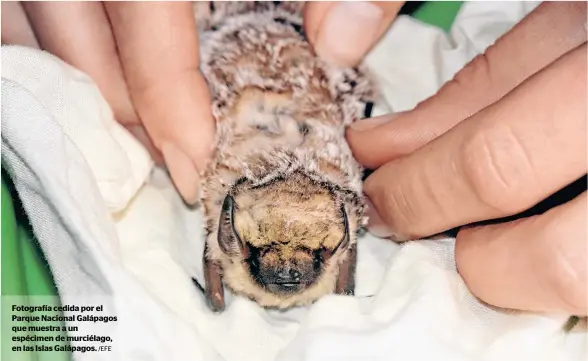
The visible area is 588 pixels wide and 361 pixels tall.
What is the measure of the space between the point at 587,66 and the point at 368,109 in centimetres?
66

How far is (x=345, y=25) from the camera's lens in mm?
1433

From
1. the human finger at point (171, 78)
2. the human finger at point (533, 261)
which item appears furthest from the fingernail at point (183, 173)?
the human finger at point (533, 261)

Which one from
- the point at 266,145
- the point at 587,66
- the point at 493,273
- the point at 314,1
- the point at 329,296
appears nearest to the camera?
the point at 587,66

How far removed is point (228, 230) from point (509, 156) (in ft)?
1.64

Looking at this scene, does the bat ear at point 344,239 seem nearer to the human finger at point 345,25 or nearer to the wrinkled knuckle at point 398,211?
the wrinkled knuckle at point 398,211

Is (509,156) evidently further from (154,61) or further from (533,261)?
(154,61)

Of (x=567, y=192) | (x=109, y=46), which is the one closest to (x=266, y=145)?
(x=109, y=46)

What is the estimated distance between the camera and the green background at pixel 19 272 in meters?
1.09

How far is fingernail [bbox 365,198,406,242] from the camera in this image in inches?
51.3

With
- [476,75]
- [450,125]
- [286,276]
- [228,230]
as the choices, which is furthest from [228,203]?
[476,75]

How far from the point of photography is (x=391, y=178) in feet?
4.11

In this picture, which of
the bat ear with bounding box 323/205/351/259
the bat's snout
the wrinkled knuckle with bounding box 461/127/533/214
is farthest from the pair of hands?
the bat's snout

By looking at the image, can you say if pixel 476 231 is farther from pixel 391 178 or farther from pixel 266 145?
pixel 266 145

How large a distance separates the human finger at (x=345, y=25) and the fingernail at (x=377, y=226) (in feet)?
1.16
